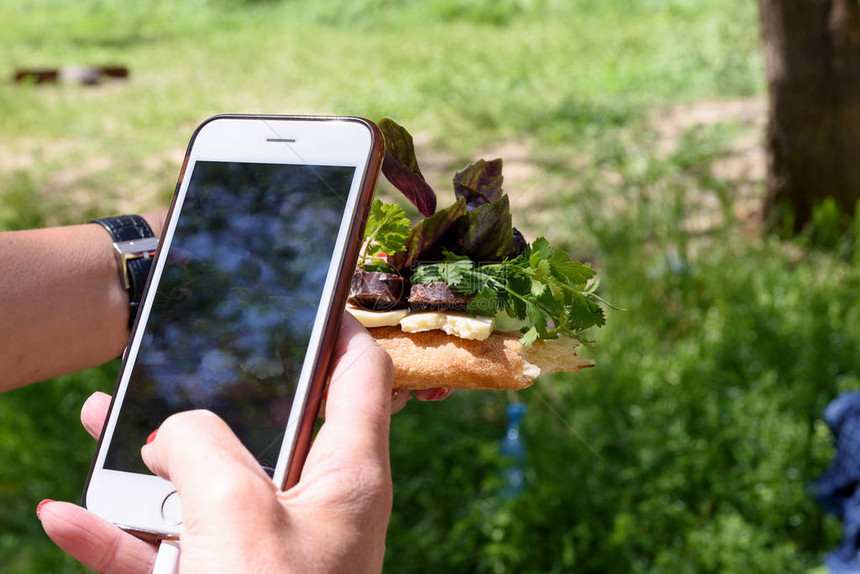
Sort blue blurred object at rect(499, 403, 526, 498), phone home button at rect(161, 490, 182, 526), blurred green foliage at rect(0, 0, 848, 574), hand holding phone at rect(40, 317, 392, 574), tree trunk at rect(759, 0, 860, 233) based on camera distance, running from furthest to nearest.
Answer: tree trunk at rect(759, 0, 860, 233), blue blurred object at rect(499, 403, 526, 498), blurred green foliage at rect(0, 0, 848, 574), phone home button at rect(161, 490, 182, 526), hand holding phone at rect(40, 317, 392, 574)

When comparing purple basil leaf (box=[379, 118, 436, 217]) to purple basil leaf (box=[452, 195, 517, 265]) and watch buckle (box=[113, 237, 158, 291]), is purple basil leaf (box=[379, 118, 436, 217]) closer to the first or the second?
purple basil leaf (box=[452, 195, 517, 265])

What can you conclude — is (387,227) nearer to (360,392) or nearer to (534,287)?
(534,287)

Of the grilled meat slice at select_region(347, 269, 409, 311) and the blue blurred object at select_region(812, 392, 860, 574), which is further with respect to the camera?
the blue blurred object at select_region(812, 392, 860, 574)

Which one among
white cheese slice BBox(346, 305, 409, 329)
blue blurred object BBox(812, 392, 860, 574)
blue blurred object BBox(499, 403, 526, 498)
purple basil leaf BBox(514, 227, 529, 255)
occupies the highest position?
purple basil leaf BBox(514, 227, 529, 255)

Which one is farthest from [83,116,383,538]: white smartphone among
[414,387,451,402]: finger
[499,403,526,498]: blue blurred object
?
[499,403,526,498]: blue blurred object

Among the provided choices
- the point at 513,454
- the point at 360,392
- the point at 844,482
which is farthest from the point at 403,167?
the point at 844,482
